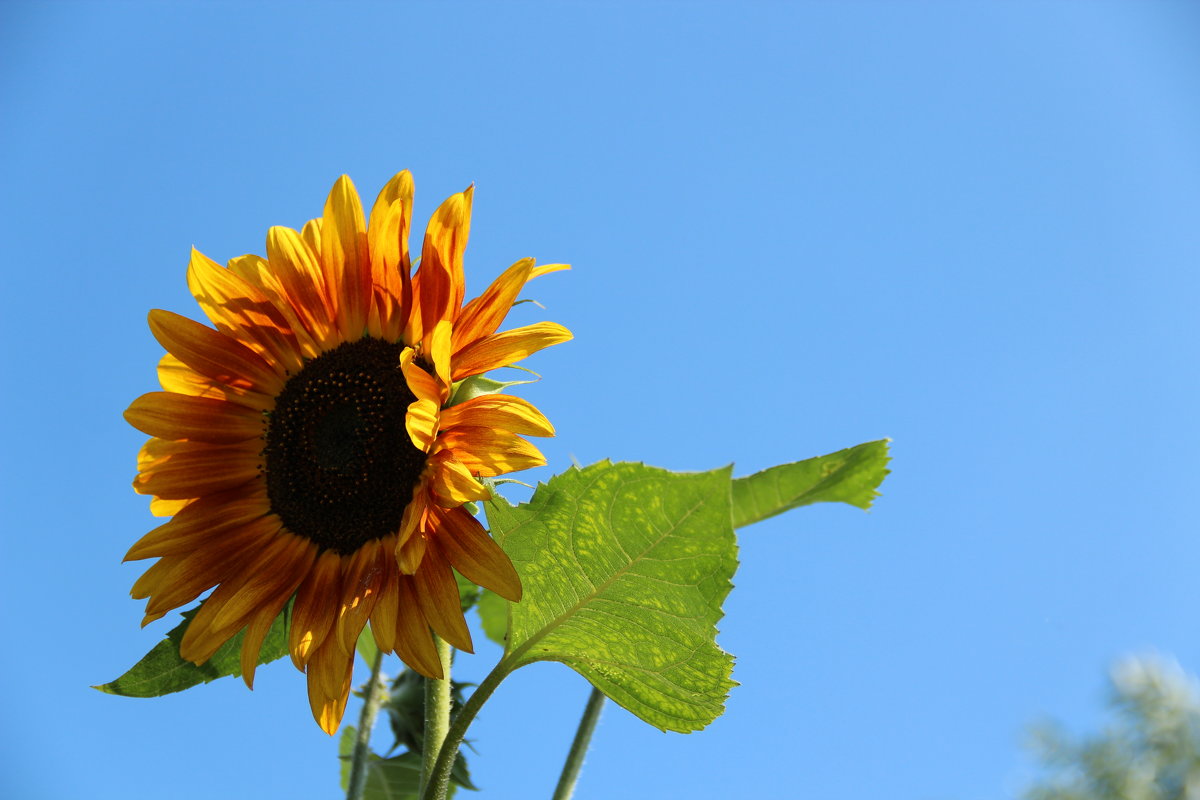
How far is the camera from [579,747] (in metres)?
1.35

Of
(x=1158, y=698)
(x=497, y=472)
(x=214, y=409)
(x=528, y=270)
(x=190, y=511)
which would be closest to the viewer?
(x=497, y=472)

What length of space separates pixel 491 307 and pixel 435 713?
0.57m

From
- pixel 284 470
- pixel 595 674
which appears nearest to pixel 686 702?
pixel 595 674

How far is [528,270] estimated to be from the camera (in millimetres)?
1291

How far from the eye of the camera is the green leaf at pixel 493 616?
1.91 meters

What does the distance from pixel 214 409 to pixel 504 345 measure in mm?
681

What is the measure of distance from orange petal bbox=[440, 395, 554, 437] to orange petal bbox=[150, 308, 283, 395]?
57cm

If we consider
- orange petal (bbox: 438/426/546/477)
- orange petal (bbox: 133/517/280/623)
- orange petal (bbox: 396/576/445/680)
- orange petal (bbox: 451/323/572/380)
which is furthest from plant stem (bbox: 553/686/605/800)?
orange petal (bbox: 133/517/280/623)

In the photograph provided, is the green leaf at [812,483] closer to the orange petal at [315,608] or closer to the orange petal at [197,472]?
the orange petal at [315,608]

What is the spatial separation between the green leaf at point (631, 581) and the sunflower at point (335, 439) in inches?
2.3

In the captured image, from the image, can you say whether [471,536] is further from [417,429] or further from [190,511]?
[190,511]

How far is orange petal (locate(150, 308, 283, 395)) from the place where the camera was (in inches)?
59.4

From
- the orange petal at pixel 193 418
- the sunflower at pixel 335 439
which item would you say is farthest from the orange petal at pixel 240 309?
the orange petal at pixel 193 418

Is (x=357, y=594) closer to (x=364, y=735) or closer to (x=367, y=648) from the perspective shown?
(x=364, y=735)
